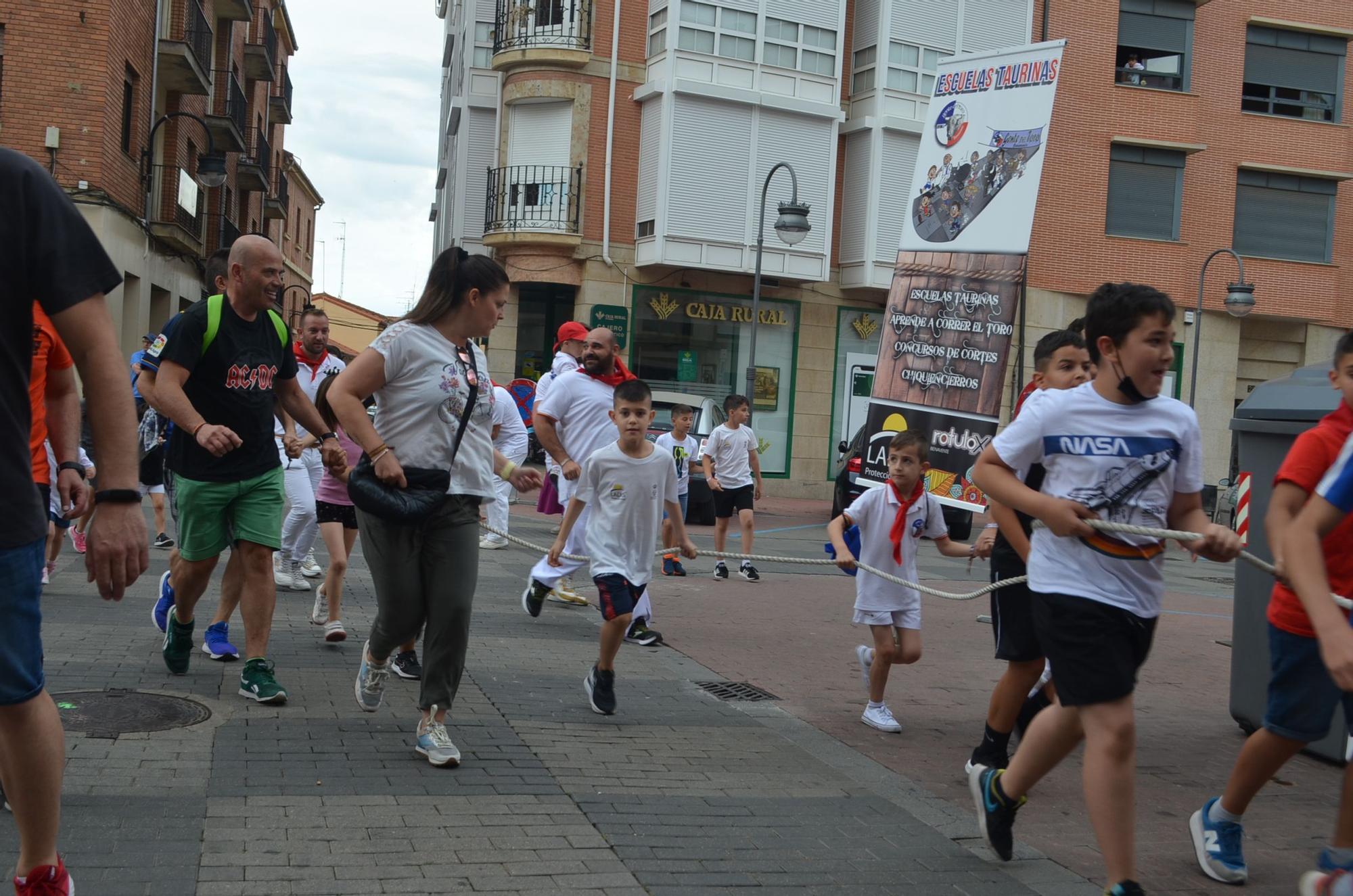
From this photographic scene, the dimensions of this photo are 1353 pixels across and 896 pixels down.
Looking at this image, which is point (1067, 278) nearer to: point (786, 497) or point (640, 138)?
point (786, 497)

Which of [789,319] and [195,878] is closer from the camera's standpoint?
[195,878]

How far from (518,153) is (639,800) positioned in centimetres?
2425

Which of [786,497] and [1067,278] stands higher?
[1067,278]

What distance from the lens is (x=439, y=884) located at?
3.76 m

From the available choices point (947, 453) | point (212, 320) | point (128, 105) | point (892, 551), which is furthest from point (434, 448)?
point (128, 105)

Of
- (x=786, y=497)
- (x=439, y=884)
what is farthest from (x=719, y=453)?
(x=786, y=497)

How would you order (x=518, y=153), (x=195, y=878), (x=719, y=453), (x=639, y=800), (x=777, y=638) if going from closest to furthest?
(x=195, y=878), (x=639, y=800), (x=777, y=638), (x=719, y=453), (x=518, y=153)

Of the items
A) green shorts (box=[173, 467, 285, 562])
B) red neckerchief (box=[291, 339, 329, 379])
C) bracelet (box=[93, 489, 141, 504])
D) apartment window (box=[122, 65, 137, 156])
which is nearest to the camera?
bracelet (box=[93, 489, 141, 504])

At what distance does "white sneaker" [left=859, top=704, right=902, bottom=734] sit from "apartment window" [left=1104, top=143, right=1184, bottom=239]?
24.5m

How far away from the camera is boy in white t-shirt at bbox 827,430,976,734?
20.7 ft

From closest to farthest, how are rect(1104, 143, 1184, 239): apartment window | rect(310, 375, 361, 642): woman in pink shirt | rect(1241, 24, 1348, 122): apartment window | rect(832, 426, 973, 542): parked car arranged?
rect(310, 375, 361, 642): woman in pink shirt < rect(832, 426, 973, 542): parked car < rect(1104, 143, 1184, 239): apartment window < rect(1241, 24, 1348, 122): apartment window

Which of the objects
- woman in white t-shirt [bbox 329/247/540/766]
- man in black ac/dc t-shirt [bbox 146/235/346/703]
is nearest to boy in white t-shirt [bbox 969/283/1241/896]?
woman in white t-shirt [bbox 329/247/540/766]

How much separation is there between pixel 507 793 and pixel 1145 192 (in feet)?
89.5

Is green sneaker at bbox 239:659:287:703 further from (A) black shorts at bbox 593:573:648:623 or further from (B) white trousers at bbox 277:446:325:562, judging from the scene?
(B) white trousers at bbox 277:446:325:562
